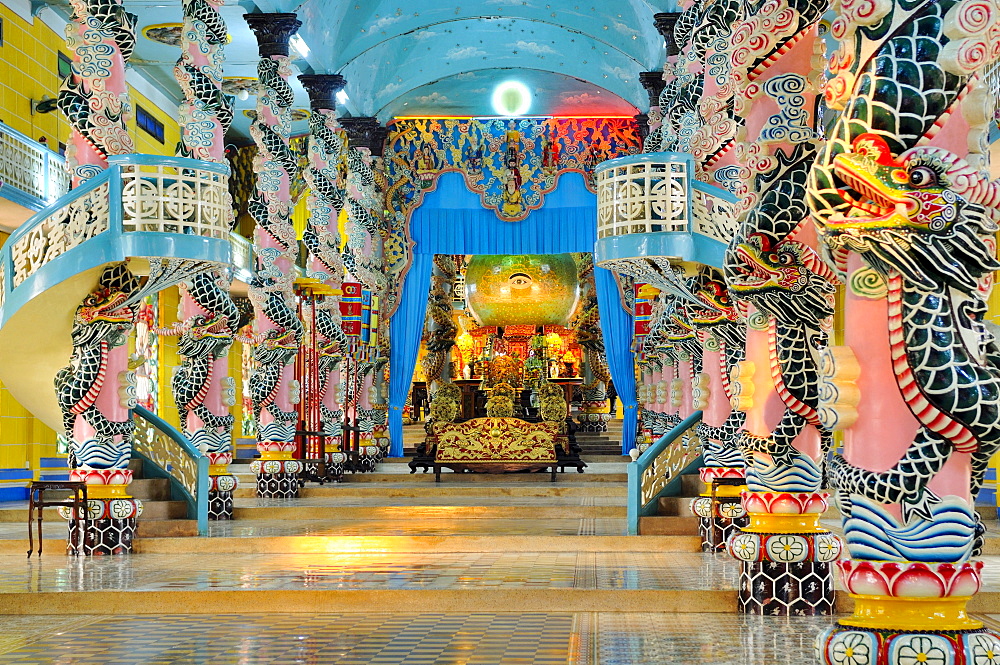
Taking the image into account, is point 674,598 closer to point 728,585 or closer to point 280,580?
point 728,585

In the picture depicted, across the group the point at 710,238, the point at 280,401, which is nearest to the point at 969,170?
the point at 710,238

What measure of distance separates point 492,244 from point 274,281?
25.1 feet

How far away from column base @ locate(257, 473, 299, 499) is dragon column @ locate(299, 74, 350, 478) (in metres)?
1.38

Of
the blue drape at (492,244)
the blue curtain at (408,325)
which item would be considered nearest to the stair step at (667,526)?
the blue drape at (492,244)

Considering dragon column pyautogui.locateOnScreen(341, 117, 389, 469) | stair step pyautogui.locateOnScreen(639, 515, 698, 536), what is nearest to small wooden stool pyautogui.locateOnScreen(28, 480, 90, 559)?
stair step pyautogui.locateOnScreen(639, 515, 698, 536)

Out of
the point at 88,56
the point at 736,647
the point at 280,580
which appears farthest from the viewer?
the point at 88,56

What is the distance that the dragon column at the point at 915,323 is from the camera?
128 inches

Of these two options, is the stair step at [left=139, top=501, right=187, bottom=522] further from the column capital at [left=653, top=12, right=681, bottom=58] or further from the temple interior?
the column capital at [left=653, top=12, right=681, bottom=58]

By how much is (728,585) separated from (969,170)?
456 centimetres

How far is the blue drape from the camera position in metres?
20.6

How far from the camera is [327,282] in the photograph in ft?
49.0

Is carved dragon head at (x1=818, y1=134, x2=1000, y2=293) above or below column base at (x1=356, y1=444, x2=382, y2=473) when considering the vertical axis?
above

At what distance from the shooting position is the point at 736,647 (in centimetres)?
571

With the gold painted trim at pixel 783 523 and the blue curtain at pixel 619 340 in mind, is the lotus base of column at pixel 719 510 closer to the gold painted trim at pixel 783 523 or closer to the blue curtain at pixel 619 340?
the gold painted trim at pixel 783 523
